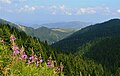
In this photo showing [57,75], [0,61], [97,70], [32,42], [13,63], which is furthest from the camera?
[97,70]

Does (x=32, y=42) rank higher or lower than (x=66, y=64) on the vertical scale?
higher

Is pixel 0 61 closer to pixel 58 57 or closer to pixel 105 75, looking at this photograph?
pixel 58 57

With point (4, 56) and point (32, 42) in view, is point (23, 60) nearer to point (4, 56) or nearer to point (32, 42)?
point (4, 56)

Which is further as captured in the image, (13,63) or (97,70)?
(97,70)

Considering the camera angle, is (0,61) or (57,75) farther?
(57,75)

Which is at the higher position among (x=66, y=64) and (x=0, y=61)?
(x=0, y=61)

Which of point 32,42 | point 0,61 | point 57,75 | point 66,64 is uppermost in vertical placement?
point 0,61

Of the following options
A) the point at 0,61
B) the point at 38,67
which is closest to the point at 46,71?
the point at 38,67

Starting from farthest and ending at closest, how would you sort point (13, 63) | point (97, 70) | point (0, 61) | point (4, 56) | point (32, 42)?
point (97, 70)
point (32, 42)
point (4, 56)
point (0, 61)
point (13, 63)

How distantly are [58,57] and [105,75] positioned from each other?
147 feet

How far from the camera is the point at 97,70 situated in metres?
158

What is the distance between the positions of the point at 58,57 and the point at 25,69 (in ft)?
386

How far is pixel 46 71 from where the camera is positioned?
40.3 feet

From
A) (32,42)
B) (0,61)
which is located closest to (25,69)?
(0,61)
